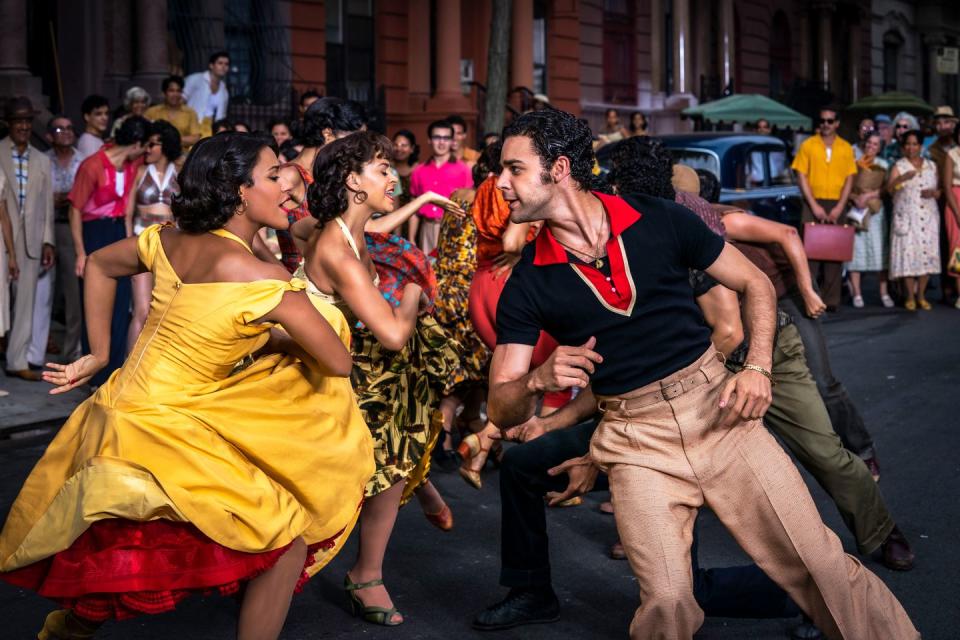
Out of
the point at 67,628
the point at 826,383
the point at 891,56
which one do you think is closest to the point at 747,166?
the point at 826,383

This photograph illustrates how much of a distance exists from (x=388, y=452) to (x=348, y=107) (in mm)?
2241

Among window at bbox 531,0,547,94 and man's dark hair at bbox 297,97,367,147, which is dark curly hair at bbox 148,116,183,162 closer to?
man's dark hair at bbox 297,97,367,147

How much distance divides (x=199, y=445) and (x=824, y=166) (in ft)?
39.9

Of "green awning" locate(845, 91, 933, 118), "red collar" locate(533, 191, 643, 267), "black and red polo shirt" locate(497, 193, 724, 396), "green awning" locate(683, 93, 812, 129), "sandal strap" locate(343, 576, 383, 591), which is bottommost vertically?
"sandal strap" locate(343, 576, 383, 591)

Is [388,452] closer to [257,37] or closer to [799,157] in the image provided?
[799,157]

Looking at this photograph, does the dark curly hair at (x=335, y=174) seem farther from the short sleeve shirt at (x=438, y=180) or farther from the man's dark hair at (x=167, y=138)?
the short sleeve shirt at (x=438, y=180)

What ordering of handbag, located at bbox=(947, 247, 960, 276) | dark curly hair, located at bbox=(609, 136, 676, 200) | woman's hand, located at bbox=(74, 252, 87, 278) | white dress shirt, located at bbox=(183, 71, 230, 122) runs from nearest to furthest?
1. dark curly hair, located at bbox=(609, 136, 676, 200)
2. woman's hand, located at bbox=(74, 252, 87, 278)
3. white dress shirt, located at bbox=(183, 71, 230, 122)
4. handbag, located at bbox=(947, 247, 960, 276)

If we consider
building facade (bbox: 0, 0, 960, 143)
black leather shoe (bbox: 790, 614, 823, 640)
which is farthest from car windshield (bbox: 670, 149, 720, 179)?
black leather shoe (bbox: 790, 614, 823, 640)

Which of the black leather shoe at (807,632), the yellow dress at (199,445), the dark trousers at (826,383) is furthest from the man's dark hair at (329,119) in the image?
the black leather shoe at (807,632)

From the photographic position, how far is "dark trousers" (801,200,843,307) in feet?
47.3

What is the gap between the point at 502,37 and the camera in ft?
57.5

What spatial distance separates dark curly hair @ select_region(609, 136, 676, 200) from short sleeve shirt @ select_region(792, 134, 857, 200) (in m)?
9.64

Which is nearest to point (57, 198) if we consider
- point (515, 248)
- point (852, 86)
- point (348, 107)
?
point (348, 107)

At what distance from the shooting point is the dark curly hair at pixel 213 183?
13.0ft
